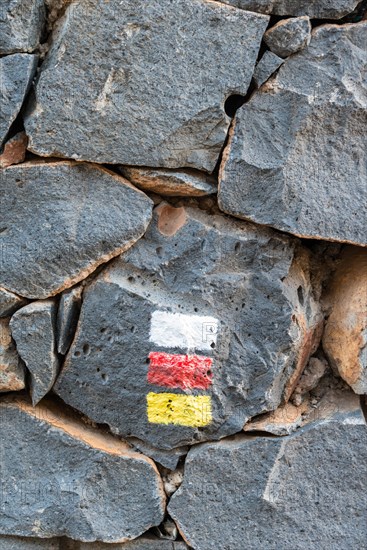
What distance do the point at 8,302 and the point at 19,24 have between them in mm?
687

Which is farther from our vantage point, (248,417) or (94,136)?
(248,417)

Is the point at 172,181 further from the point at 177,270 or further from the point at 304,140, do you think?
the point at 304,140

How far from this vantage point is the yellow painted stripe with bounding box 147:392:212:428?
5.56 ft

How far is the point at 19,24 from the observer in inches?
61.6

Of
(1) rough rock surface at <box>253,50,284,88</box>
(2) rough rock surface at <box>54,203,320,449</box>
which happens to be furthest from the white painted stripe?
(1) rough rock surface at <box>253,50,284,88</box>

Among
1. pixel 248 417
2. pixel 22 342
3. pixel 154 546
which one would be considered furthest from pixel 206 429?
pixel 22 342

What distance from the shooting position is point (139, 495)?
1.74 m

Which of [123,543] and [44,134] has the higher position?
[44,134]

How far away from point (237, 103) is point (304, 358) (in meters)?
0.72

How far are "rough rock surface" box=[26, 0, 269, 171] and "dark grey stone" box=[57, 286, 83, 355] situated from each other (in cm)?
35

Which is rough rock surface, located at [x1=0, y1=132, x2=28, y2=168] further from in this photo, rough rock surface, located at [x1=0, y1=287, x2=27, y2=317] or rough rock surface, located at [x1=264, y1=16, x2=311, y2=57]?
rough rock surface, located at [x1=264, y1=16, x2=311, y2=57]

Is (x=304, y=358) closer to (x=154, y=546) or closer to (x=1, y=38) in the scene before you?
(x=154, y=546)

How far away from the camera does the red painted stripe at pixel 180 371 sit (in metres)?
1.67

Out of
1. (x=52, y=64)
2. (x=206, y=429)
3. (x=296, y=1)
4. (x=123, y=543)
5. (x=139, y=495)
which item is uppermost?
(x=296, y=1)
